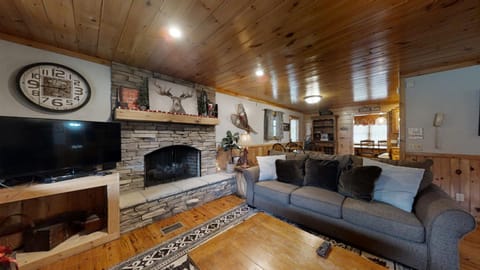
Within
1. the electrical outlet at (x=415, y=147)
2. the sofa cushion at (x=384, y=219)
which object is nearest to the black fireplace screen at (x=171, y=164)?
the sofa cushion at (x=384, y=219)

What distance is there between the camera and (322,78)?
9.95 ft

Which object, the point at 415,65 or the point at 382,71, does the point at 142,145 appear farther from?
the point at 415,65

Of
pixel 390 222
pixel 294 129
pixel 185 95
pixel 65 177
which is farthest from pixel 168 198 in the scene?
pixel 294 129

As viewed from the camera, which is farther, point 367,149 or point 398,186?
point 367,149

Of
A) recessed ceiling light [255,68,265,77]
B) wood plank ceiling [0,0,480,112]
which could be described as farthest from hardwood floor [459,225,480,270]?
recessed ceiling light [255,68,265,77]

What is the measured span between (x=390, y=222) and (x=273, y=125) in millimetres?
3841

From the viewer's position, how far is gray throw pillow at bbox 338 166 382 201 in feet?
6.31

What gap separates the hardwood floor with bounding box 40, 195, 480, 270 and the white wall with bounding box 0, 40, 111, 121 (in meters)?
1.55

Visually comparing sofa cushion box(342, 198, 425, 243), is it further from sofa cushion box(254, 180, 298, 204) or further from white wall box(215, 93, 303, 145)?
white wall box(215, 93, 303, 145)

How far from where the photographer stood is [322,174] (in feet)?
7.75

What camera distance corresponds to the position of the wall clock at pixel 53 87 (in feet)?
6.12

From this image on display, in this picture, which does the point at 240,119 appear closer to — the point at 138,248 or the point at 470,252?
the point at 138,248

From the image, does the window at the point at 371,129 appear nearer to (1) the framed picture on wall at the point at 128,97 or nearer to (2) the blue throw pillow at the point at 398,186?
(2) the blue throw pillow at the point at 398,186

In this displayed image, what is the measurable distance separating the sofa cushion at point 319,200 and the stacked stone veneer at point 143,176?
56.6 inches
